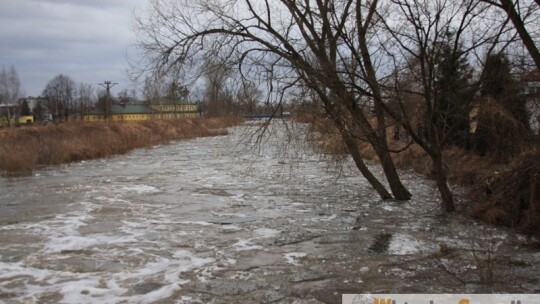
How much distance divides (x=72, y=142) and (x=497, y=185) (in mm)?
25635

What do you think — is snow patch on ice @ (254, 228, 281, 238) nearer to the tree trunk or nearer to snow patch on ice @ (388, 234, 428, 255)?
snow patch on ice @ (388, 234, 428, 255)

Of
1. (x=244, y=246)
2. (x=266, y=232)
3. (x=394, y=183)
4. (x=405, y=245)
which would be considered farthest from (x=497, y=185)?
(x=244, y=246)

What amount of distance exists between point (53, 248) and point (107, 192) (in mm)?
7410

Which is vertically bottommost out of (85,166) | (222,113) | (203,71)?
(85,166)

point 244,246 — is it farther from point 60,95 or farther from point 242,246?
point 60,95

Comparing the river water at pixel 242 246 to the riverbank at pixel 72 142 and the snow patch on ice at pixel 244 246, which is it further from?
the riverbank at pixel 72 142

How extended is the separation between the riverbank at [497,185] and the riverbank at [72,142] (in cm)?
355

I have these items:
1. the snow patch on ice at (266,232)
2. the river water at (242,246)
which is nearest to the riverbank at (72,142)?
the river water at (242,246)

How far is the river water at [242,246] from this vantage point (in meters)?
7.34

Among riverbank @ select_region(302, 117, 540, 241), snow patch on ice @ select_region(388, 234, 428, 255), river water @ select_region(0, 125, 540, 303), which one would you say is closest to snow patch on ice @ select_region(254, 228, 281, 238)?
river water @ select_region(0, 125, 540, 303)

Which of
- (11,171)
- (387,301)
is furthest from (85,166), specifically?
(387,301)

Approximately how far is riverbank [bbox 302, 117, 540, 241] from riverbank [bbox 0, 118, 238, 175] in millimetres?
3548

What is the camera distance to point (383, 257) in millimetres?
8930

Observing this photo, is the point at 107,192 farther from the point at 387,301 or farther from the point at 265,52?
the point at 387,301
